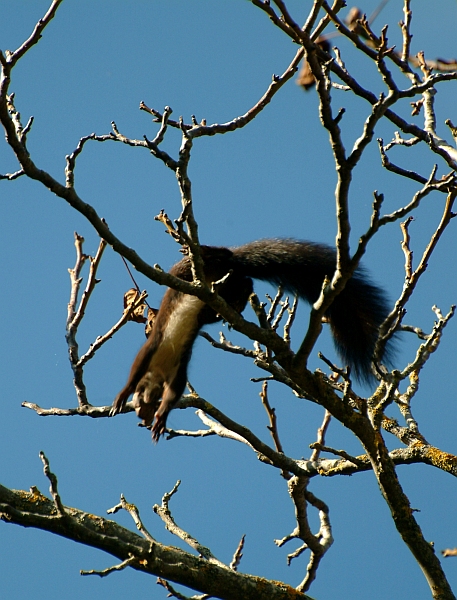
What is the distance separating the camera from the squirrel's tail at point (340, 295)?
4680mm

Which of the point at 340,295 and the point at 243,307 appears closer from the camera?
the point at 340,295

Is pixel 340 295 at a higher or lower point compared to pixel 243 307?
higher

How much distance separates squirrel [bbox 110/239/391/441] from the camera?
466 cm

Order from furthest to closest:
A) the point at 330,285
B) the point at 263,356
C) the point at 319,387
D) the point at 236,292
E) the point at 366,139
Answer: the point at 236,292 → the point at 263,356 → the point at 319,387 → the point at 330,285 → the point at 366,139

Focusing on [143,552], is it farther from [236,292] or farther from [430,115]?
[430,115]

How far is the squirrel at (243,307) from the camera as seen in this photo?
4.66m

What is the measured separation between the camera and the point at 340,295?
4793 millimetres

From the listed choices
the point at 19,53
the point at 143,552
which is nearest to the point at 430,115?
the point at 19,53

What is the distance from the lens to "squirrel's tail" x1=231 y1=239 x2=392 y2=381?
15.4ft

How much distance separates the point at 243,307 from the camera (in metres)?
4.90

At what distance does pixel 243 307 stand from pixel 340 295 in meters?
0.66

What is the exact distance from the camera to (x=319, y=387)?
3066 mm

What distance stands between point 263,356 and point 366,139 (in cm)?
145

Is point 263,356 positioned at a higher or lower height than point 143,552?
higher
